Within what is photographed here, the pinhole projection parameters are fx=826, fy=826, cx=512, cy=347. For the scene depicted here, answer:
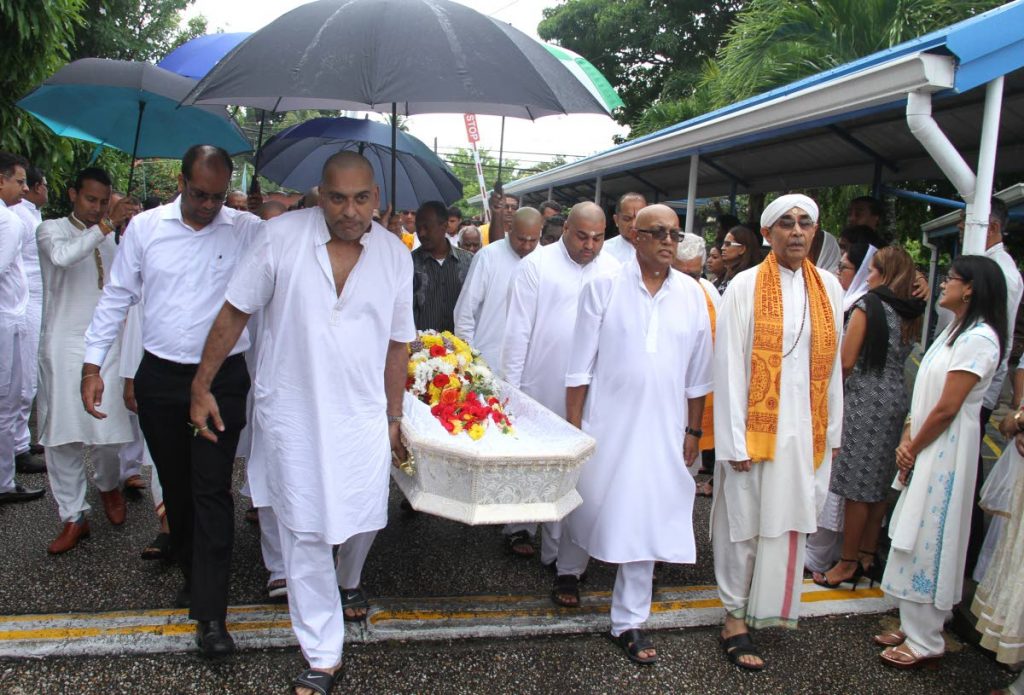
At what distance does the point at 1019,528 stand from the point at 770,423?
3.65 feet

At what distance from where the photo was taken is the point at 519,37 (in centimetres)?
362

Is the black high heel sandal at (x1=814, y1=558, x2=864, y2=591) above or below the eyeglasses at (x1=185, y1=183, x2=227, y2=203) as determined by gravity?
below

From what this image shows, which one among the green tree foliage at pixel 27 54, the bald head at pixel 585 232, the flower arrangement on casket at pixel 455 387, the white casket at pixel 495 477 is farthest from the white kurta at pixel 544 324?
the green tree foliage at pixel 27 54

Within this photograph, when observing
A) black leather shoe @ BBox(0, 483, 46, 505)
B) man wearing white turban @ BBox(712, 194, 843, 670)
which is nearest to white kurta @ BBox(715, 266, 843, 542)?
man wearing white turban @ BBox(712, 194, 843, 670)

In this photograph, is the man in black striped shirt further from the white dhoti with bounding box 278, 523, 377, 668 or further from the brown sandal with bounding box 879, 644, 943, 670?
the brown sandal with bounding box 879, 644, 943, 670

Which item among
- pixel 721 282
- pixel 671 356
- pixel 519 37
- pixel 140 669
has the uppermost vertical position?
pixel 519 37

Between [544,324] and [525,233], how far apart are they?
901 millimetres

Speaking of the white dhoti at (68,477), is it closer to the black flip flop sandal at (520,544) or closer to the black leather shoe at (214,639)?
the black leather shoe at (214,639)

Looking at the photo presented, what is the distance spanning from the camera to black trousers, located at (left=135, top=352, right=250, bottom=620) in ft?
11.8

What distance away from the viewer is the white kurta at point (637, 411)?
3900mm

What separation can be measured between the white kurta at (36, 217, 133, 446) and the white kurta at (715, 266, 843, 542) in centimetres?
339

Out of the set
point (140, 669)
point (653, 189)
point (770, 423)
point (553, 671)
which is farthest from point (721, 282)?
point (653, 189)

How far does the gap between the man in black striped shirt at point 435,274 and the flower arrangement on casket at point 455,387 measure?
0.88 meters

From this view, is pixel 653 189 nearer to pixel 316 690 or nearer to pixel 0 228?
pixel 0 228
